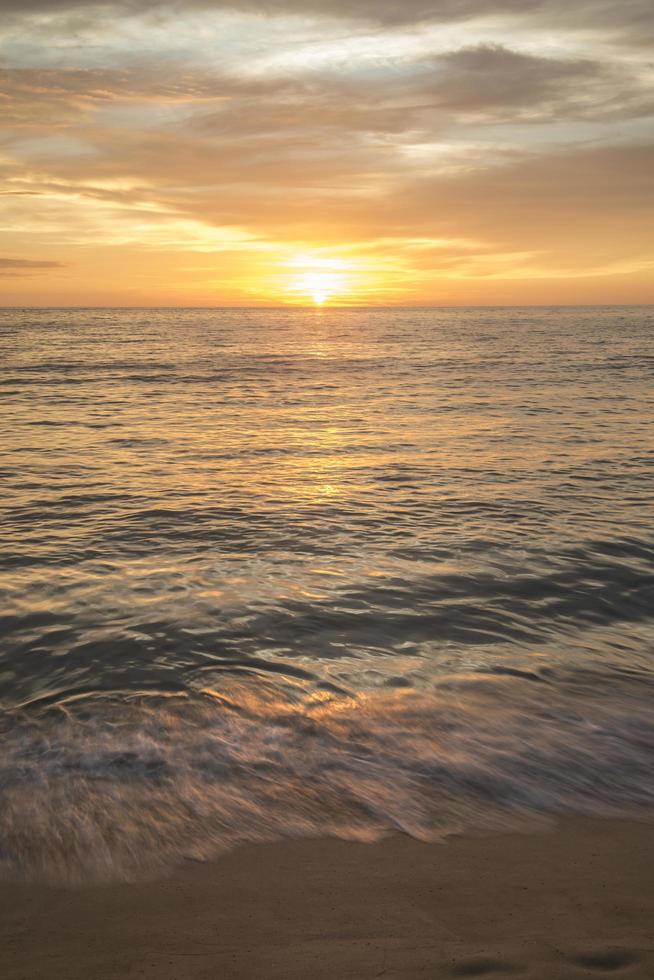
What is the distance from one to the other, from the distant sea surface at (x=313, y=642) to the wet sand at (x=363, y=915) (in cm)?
27

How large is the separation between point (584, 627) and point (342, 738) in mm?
Answer: 3692

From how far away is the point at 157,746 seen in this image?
568 centimetres

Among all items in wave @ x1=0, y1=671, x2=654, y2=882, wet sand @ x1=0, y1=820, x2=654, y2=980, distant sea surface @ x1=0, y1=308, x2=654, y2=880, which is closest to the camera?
wet sand @ x1=0, y1=820, x2=654, y2=980

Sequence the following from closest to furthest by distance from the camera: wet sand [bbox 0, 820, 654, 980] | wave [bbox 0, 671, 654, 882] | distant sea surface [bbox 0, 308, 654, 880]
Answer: wet sand [bbox 0, 820, 654, 980] < wave [bbox 0, 671, 654, 882] < distant sea surface [bbox 0, 308, 654, 880]

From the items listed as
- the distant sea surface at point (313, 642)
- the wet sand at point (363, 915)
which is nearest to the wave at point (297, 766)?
the distant sea surface at point (313, 642)

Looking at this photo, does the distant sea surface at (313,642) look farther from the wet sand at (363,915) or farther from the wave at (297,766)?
the wet sand at (363,915)

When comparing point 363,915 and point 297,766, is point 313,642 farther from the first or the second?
point 363,915

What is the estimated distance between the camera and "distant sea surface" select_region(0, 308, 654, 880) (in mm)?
4996

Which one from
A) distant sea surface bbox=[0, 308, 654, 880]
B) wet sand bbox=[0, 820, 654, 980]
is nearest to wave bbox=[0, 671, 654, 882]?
distant sea surface bbox=[0, 308, 654, 880]

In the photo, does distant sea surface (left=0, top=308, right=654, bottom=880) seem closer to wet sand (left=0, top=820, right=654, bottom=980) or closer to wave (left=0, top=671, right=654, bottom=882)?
wave (left=0, top=671, right=654, bottom=882)

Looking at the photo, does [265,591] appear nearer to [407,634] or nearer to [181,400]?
[407,634]

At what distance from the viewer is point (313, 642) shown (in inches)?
305

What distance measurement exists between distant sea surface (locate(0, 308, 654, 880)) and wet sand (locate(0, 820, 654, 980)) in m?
0.27

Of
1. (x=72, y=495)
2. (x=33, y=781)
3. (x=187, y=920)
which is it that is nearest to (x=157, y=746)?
(x=33, y=781)
